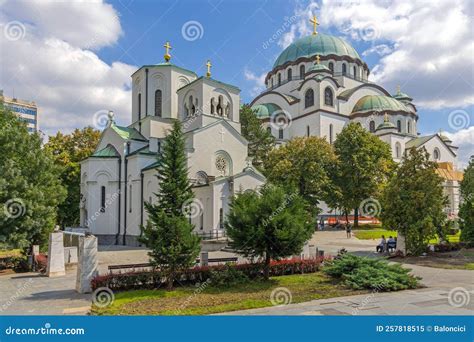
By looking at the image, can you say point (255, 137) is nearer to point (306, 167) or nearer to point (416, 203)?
point (306, 167)

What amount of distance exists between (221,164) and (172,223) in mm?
19436

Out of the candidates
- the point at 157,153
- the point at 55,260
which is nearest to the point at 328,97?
the point at 157,153

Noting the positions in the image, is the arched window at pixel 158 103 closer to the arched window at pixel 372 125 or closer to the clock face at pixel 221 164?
the clock face at pixel 221 164

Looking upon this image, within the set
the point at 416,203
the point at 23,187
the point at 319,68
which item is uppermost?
the point at 319,68

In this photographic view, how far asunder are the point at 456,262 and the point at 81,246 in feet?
60.5

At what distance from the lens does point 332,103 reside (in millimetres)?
55906

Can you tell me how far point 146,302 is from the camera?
11.7 m

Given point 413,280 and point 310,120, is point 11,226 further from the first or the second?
point 310,120

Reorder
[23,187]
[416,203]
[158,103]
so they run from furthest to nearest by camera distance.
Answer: [158,103] → [416,203] → [23,187]

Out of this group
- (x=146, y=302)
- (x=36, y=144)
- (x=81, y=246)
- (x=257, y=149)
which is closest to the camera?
(x=146, y=302)

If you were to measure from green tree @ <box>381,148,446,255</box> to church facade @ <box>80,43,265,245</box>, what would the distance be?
1047cm

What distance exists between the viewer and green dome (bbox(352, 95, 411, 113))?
56.1 metres

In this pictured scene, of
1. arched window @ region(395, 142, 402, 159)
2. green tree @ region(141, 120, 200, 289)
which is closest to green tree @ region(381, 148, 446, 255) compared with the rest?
green tree @ region(141, 120, 200, 289)

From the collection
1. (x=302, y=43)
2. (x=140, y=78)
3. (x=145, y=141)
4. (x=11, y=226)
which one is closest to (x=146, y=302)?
(x=11, y=226)
